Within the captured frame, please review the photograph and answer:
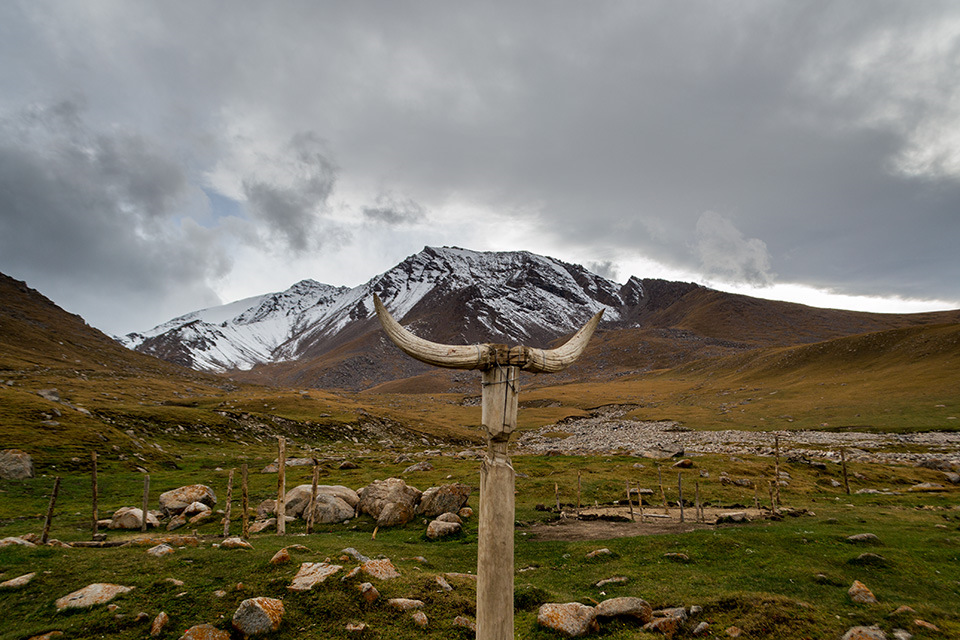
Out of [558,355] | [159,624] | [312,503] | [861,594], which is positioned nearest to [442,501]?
[312,503]

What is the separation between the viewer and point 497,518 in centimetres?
505

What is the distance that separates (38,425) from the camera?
97.3 feet

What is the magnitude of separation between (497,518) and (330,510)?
17744 mm

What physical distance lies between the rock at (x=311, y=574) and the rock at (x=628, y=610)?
20.4 feet

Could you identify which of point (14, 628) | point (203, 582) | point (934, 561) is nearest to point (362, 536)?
point (203, 582)

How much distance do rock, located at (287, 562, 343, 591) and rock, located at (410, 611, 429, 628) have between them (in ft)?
7.79

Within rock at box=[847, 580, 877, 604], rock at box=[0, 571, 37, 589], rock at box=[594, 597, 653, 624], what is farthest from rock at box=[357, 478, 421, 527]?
rock at box=[847, 580, 877, 604]

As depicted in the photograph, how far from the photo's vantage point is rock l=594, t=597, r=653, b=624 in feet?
30.0

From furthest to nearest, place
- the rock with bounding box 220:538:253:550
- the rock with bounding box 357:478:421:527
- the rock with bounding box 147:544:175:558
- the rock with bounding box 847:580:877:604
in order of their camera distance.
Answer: the rock with bounding box 357:478:421:527, the rock with bounding box 220:538:253:550, the rock with bounding box 147:544:175:558, the rock with bounding box 847:580:877:604

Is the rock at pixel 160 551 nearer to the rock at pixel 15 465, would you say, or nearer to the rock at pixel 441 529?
the rock at pixel 441 529

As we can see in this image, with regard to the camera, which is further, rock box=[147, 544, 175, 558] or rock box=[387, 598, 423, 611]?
rock box=[147, 544, 175, 558]

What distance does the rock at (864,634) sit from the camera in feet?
24.1

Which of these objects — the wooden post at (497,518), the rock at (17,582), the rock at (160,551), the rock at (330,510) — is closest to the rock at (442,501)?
the rock at (330,510)

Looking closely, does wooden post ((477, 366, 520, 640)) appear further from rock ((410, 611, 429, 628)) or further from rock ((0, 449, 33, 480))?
rock ((0, 449, 33, 480))
